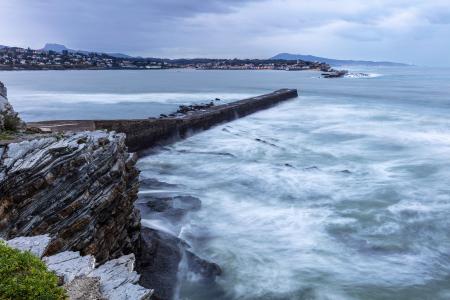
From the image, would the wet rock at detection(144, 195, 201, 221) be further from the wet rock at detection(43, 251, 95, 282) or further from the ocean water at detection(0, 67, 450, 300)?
the wet rock at detection(43, 251, 95, 282)

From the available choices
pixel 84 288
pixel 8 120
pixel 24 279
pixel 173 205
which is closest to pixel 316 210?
pixel 173 205

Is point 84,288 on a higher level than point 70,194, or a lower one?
lower

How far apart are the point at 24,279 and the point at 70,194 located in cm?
395

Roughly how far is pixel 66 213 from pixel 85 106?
131ft

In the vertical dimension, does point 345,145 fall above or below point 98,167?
below

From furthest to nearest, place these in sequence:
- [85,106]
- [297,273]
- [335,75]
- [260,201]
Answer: [335,75] → [85,106] → [260,201] → [297,273]

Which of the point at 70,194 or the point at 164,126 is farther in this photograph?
the point at 164,126

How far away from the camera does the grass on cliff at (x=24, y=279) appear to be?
4684 mm

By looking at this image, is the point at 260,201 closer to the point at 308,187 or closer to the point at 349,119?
the point at 308,187

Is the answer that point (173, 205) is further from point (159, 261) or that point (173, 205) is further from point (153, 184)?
point (159, 261)

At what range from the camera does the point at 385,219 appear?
13.6 meters

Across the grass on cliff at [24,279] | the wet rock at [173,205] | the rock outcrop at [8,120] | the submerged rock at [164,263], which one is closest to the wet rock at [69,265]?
the grass on cliff at [24,279]

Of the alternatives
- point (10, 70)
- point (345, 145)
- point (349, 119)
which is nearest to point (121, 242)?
point (345, 145)

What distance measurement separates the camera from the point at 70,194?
868cm
